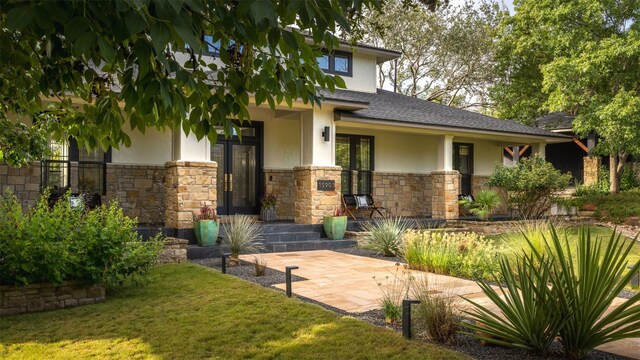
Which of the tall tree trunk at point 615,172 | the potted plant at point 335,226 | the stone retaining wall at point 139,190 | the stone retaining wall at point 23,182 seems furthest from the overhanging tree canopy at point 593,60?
the stone retaining wall at point 23,182

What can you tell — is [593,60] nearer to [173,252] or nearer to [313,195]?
[313,195]

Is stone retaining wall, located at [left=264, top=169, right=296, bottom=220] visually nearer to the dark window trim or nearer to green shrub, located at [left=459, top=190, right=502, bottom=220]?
the dark window trim

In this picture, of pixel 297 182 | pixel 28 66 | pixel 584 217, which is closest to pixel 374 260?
pixel 297 182

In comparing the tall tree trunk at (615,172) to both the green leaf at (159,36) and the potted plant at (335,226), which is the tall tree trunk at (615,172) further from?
the green leaf at (159,36)

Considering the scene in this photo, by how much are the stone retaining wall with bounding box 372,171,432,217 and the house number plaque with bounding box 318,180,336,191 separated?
367 cm

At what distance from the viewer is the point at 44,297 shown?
254 inches

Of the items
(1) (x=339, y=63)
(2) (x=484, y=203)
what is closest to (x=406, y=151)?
(2) (x=484, y=203)

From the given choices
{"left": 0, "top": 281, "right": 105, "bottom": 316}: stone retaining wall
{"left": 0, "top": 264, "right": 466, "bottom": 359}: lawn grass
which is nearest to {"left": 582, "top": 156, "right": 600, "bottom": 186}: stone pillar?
{"left": 0, "top": 264, "right": 466, "bottom": 359}: lawn grass

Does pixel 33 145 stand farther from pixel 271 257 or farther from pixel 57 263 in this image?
pixel 271 257

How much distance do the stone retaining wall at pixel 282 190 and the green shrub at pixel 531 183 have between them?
6.82m

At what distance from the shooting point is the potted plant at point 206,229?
10844 millimetres

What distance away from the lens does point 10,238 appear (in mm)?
6172

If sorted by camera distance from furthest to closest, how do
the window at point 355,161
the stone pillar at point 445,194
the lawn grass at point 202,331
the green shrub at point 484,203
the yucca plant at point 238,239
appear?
the window at point 355,161 < the green shrub at point 484,203 < the stone pillar at point 445,194 < the yucca plant at point 238,239 < the lawn grass at point 202,331

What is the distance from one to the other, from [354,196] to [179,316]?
32.9 ft
